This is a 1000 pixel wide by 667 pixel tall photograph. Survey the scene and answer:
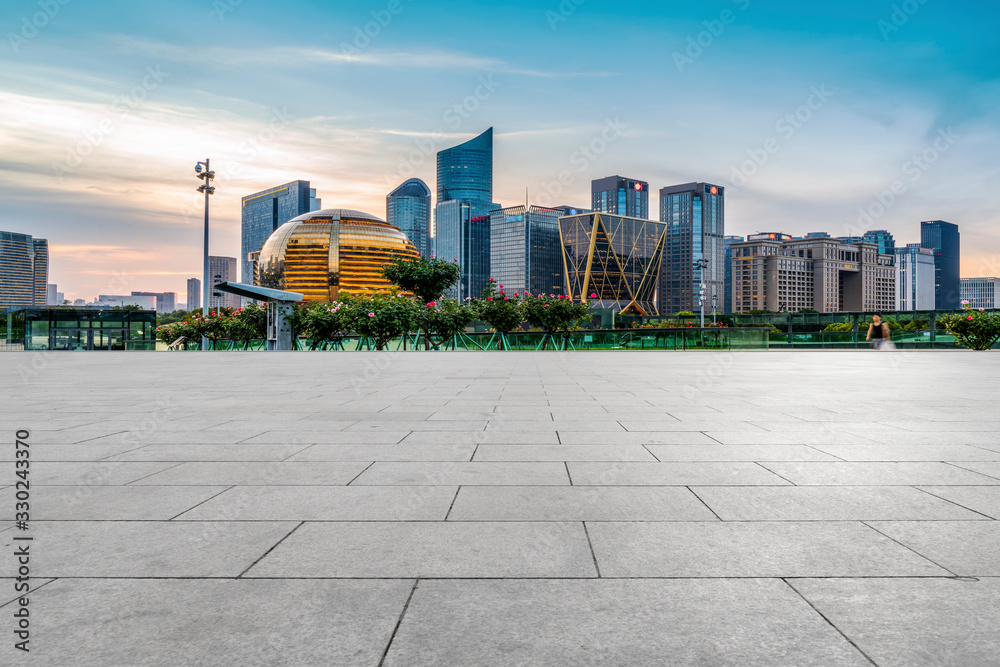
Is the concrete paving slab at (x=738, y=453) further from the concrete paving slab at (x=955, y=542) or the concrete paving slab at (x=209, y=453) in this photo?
the concrete paving slab at (x=209, y=453)

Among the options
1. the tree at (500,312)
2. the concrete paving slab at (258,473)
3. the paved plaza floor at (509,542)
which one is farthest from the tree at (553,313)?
the concrete paving slab at (258,473)

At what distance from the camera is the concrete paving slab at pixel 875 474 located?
17.2ft

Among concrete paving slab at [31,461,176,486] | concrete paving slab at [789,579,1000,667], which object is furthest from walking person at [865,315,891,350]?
concrete paving slab at [31,461,176,486]

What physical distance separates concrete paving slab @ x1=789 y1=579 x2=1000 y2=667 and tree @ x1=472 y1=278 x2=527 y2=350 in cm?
3227

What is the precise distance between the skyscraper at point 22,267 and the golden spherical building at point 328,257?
156ft

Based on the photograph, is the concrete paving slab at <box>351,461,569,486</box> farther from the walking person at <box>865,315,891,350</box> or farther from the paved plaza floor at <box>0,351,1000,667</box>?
the walking person at <box>865,315,891,350</box>

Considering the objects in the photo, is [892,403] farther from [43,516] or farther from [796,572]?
[43,516]

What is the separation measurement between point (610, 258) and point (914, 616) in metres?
178

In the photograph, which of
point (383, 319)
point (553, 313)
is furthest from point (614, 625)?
point (553, 313)

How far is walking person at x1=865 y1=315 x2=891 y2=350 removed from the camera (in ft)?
95.1

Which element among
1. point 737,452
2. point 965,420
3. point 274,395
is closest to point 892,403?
point 965,420

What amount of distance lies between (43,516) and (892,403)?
11.4m

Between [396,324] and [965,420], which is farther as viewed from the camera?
[396,324]

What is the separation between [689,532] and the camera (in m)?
4.02
